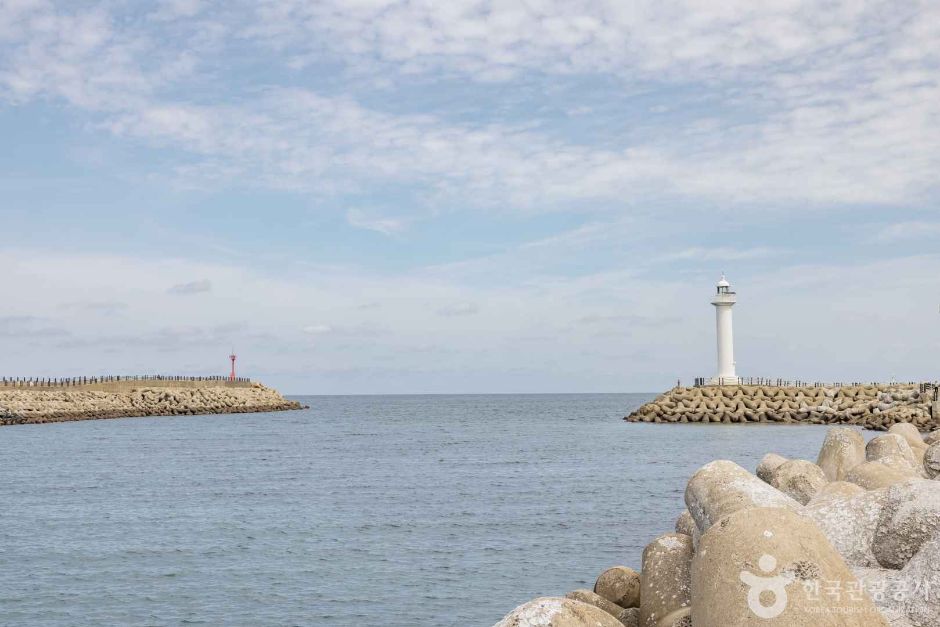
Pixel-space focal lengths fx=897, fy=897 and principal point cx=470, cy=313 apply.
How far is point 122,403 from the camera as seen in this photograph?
275ft

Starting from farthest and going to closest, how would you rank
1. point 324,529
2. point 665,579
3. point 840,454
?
point 324,529, point 840,454, point 665,579

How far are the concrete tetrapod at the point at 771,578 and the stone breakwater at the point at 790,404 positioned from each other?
1927 inches

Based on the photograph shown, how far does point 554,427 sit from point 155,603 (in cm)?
5379

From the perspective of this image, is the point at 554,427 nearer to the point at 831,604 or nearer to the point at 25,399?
the point at 25,399

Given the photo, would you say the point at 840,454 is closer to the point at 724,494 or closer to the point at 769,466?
the point at 769,466

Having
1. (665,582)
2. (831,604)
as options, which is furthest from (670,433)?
(831,604)

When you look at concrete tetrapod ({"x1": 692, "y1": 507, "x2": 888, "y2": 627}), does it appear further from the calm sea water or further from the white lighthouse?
the white lighthouse

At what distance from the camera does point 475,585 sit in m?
14.5

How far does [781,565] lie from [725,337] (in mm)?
61016

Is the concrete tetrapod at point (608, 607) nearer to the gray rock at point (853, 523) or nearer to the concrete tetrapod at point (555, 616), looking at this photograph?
the gray rock at point (853, 523)

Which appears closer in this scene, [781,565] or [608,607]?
[781,565]

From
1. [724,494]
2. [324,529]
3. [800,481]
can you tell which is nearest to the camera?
[724,494]

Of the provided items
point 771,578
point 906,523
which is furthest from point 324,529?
point 771,578

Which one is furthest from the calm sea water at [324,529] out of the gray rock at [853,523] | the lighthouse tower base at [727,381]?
the lighthouse tower base at [727,381]
